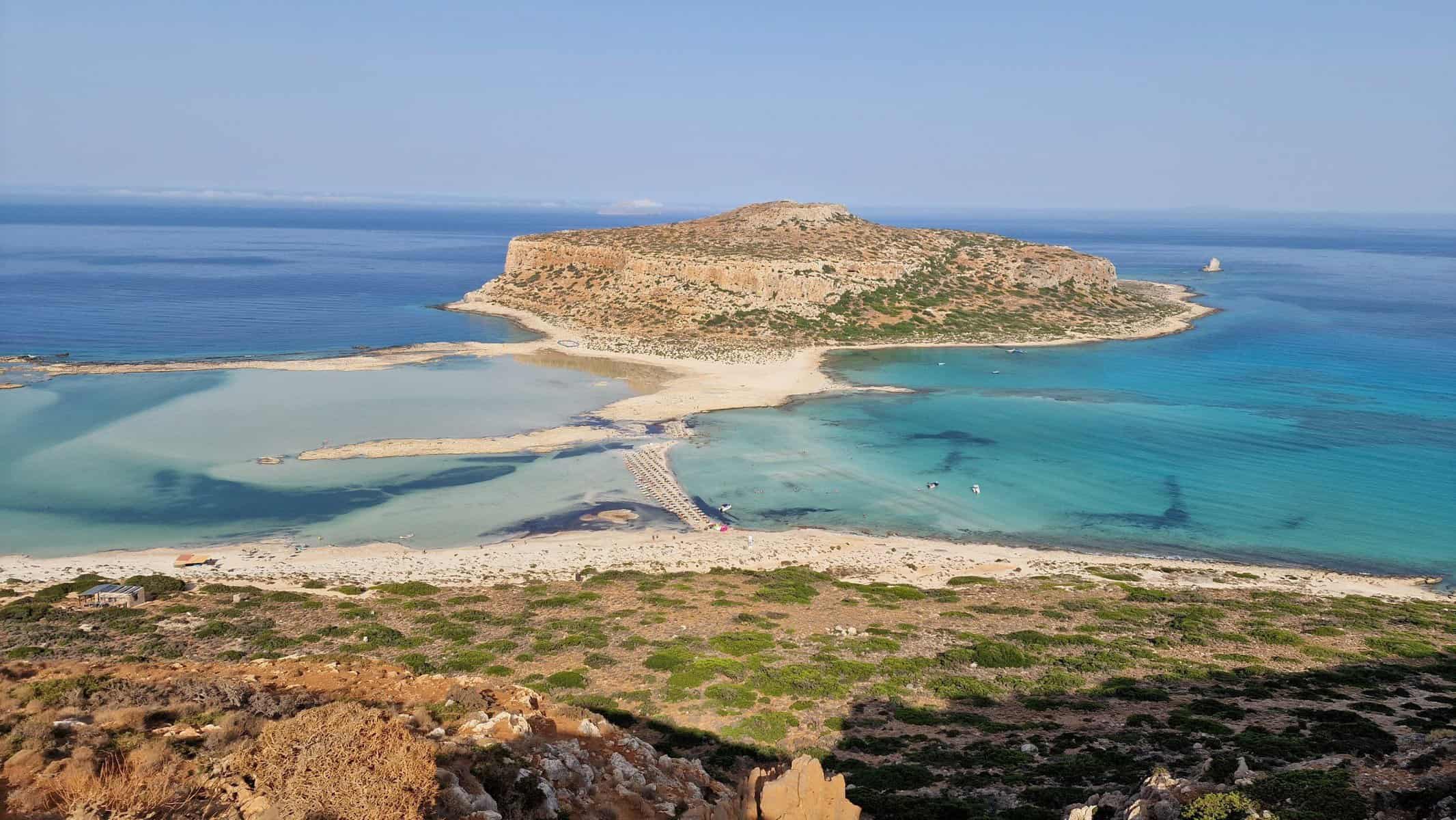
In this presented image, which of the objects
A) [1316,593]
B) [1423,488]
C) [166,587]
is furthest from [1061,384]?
[166,587]

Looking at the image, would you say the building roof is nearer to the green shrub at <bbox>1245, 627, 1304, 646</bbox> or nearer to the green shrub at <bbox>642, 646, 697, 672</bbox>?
the green shrub at <bbox>642, 646, 697, 672</bbox>

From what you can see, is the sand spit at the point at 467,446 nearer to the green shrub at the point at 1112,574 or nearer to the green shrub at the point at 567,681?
the green shrub at the point at 567,681

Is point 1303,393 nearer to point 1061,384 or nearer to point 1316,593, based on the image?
point 1061,384

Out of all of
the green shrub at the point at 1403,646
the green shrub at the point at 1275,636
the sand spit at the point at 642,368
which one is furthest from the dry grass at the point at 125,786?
the sand spit at the point at 642,368

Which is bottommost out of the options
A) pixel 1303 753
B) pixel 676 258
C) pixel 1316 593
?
pixel 1316 593

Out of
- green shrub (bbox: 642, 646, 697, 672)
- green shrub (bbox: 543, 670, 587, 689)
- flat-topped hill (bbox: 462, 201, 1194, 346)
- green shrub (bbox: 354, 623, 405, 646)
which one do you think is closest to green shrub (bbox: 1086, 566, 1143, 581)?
green shrub (bbox: 642, 646, 697, 672)

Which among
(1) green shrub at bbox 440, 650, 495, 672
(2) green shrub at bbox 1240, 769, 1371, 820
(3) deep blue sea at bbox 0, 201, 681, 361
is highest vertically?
(3) deep blue sea at bbox 0, 201, 681, 361
